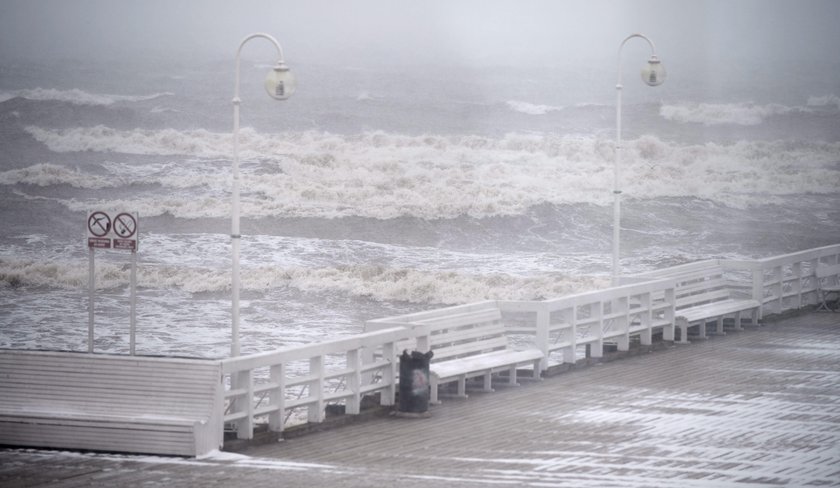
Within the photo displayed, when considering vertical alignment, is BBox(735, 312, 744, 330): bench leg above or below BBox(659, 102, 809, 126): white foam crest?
below

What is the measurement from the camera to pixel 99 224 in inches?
413

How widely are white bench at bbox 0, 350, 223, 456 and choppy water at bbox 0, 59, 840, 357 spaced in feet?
67.3

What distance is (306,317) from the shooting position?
104 ft

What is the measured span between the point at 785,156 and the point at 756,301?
102 feet

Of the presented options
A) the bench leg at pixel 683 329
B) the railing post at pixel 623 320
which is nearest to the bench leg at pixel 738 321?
the bench leg at pixel 683 329

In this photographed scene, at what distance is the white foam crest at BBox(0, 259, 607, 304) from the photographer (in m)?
33.3

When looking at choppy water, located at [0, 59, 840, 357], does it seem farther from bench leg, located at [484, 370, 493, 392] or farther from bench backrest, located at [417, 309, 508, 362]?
bench leg, located at [484, 370, 493, 392]

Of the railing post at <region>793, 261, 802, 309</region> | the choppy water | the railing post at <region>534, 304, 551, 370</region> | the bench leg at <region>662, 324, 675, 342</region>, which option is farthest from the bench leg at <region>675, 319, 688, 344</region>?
the choppy water

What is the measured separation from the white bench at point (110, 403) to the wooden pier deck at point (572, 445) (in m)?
0.14

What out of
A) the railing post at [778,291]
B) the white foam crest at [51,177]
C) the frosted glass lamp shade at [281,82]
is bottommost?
the railing post at [778,291]

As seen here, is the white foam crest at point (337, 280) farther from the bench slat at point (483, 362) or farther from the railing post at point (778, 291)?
the bench slat at point (483, 362)

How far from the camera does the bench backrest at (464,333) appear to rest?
12328mm

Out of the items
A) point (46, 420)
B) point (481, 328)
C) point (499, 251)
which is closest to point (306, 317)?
point (499, 251)

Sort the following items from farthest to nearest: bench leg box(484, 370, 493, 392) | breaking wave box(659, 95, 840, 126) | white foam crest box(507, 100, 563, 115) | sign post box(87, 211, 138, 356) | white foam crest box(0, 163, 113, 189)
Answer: breaking wave box(659, 95, 840, 126) → white foam crest box(507, 100, 563, 115) → white foam crest box(0, 163, 113, 189) → bench leg box(484, 370, 493, 392) → sign post box(87, 211, 138, 356)
